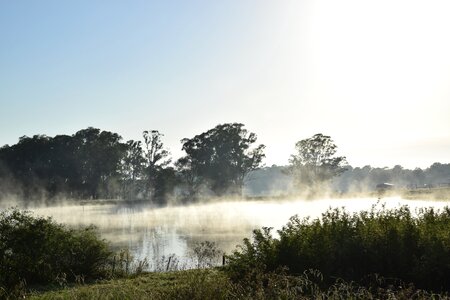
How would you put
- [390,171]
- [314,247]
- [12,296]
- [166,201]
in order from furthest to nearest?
[390,171]
[166,201]
[314,247]
[12,296]

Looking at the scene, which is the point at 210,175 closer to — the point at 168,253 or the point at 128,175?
the point at 128,175

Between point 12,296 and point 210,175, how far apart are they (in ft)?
296

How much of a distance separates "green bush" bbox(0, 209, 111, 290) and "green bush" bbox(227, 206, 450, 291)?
542 centimetres

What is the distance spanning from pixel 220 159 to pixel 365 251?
89700 mm

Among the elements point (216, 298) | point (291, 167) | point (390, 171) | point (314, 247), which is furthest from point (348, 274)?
point (390, 171)

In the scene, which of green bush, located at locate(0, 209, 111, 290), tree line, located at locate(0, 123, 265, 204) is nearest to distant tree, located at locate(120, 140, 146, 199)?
tree line, located at locate(0, 123, 265, 204)

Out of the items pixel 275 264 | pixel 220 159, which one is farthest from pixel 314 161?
pixel 275 264

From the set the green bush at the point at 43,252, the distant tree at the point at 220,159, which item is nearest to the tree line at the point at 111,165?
the distant tree at the point at 220,159

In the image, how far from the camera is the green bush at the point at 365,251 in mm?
11492

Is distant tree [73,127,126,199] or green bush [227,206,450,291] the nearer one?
green bush [227,206,450,291]

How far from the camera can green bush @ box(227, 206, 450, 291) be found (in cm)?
1149

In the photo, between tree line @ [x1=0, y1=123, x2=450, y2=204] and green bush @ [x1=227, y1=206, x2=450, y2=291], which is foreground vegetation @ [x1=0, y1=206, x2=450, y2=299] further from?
tree line @ [x1=0, y1=123, x2=450, y2=204]

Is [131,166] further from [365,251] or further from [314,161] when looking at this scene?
[365,251]

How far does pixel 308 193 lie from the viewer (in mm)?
99062
